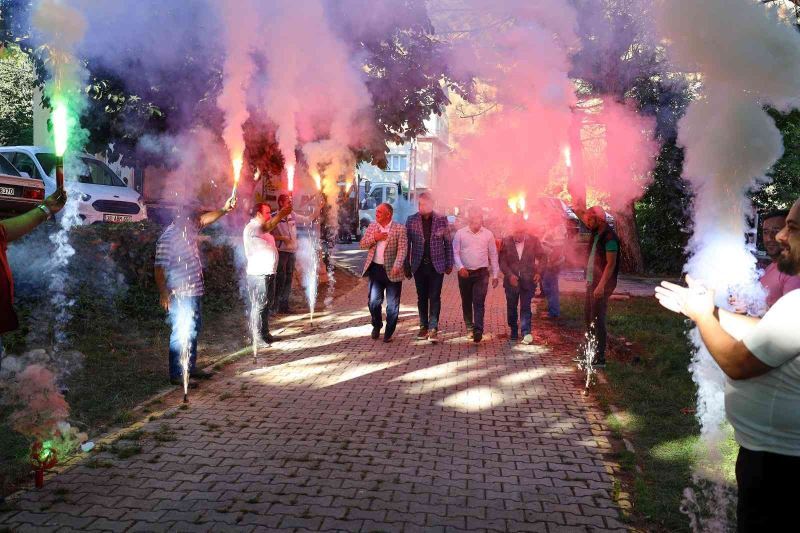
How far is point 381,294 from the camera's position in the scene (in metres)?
10.0

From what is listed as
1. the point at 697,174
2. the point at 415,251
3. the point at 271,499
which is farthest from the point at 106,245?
the point at 697,174

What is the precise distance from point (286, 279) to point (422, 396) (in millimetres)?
5736

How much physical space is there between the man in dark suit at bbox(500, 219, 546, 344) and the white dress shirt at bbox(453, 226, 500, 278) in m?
0.22

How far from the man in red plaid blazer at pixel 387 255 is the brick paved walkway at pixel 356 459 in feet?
4.75

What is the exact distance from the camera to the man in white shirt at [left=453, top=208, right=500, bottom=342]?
10.1m

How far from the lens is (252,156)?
1430cm

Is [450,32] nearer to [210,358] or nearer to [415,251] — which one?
[415,251]

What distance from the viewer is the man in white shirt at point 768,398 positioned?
2.63 metres

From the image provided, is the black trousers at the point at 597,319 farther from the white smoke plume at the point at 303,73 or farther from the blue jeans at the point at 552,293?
the white smoke plume at the point at 303,73

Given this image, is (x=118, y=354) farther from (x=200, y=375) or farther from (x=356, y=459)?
(x=356, y=459)

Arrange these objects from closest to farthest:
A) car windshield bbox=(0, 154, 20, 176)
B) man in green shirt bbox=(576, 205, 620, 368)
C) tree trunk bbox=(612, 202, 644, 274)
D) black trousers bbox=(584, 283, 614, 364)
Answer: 1. man in green shirt bbox=(576, 205, 620, 368)
2. black trousers bbox=(584, 283, 614, 364)
3. car windshield bbox=(0, 154, 20, 176)
4. tree trunk bbox=(612, 202, 644, 274)

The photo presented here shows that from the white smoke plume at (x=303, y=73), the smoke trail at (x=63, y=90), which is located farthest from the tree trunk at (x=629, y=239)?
the smoke trail at (x=63, y=90)

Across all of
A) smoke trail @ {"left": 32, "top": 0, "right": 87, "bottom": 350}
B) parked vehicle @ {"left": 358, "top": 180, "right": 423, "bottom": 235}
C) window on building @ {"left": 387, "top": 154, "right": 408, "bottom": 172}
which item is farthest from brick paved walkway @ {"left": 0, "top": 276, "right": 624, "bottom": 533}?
window on building @ {"left": 387, "top": 154, "right": 408, "bottom": 172}

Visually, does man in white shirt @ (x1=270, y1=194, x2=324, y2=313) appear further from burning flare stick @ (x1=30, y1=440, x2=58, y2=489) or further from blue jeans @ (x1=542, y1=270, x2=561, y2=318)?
burning flare stick @ (x1=30, y1=440, x2=58, y2=489)
